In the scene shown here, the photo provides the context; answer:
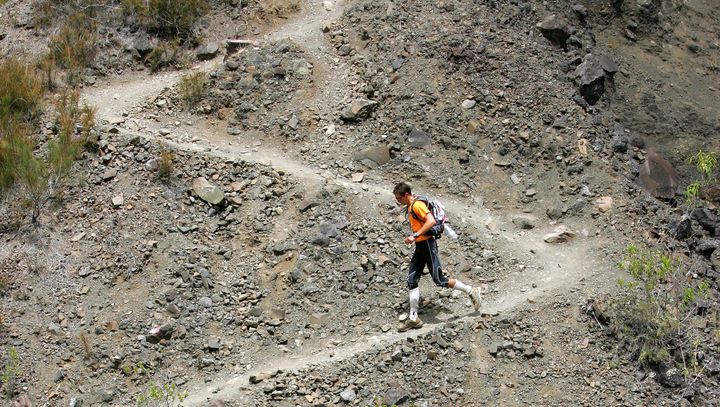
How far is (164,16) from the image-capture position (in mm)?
16141

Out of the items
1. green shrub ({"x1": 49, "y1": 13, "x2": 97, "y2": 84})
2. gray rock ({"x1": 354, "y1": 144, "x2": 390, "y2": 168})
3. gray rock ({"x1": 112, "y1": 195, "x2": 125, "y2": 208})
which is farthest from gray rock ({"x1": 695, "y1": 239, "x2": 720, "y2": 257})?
green shrub ({"x1": 49, "y1": 13, "x2": 97, "y2": 84})

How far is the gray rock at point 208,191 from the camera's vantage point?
40.9 feet

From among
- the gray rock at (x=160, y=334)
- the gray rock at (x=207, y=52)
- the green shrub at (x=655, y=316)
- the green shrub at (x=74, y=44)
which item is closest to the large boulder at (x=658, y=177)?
the green shrub at (x=655, y=316)

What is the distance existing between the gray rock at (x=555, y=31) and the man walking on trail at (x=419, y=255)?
630 centimetres

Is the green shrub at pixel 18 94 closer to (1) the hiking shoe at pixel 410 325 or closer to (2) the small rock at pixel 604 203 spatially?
(1) the hiking shoe at pixel 410 325

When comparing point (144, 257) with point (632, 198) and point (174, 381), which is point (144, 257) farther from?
point (632, 198)

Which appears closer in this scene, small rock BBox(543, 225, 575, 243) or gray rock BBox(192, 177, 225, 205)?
small rock BBox(543, 225, 575, 243)

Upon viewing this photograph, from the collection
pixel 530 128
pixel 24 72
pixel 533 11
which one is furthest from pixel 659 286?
pixel 24 72

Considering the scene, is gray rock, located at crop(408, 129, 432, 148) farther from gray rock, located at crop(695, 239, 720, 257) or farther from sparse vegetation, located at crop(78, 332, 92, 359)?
sparse vegetation, located at crop(78, 332, 92, 359)

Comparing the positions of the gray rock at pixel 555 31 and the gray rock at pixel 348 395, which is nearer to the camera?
the gray rock at pixel 348 395

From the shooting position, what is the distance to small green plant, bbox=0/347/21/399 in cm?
1050

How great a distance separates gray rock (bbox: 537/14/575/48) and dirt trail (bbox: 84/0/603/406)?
3.93 meters

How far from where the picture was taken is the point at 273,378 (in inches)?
396

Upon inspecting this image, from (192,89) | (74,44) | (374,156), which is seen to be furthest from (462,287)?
(74,44)
